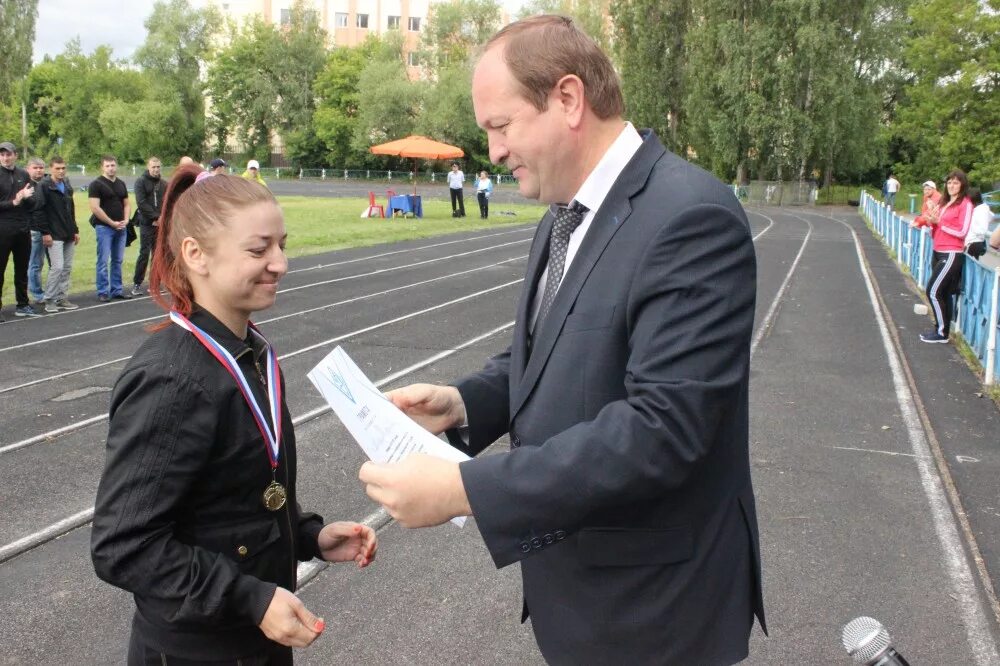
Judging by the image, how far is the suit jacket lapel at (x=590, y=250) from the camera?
1.83 meters

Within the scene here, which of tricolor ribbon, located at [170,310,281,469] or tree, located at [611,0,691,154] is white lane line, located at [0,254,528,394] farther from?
tree, located at [611,0,691,154]

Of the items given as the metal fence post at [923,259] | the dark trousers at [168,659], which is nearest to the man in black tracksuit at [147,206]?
the dark trousers at [168,659]

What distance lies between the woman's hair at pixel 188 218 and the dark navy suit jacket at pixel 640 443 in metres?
0.76

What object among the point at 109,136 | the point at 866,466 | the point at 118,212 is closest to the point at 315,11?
the point at 109,136

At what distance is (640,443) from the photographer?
160 centimetres

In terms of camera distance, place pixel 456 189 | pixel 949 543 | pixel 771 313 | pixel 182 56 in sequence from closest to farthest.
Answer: pixel 949 543, pixel 771 313, pixel 456 189, pixel 182 56

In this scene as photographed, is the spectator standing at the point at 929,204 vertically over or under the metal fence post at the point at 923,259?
over

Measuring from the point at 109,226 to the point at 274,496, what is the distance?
506 inches

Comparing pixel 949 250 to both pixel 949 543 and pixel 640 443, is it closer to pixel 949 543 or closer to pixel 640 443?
pixel 949 543

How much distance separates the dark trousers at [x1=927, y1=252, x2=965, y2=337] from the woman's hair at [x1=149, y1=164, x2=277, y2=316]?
11.1 meters

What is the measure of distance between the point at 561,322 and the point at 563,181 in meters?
0.33

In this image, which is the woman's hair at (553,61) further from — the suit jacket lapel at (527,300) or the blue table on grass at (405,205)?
the blue table on grass at (405,205)

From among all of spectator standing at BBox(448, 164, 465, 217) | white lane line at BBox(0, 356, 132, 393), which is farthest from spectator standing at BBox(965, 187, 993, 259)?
spectator standing at BBox(448, 164, 465, 217)

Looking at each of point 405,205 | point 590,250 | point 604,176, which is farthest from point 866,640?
point 405,205
